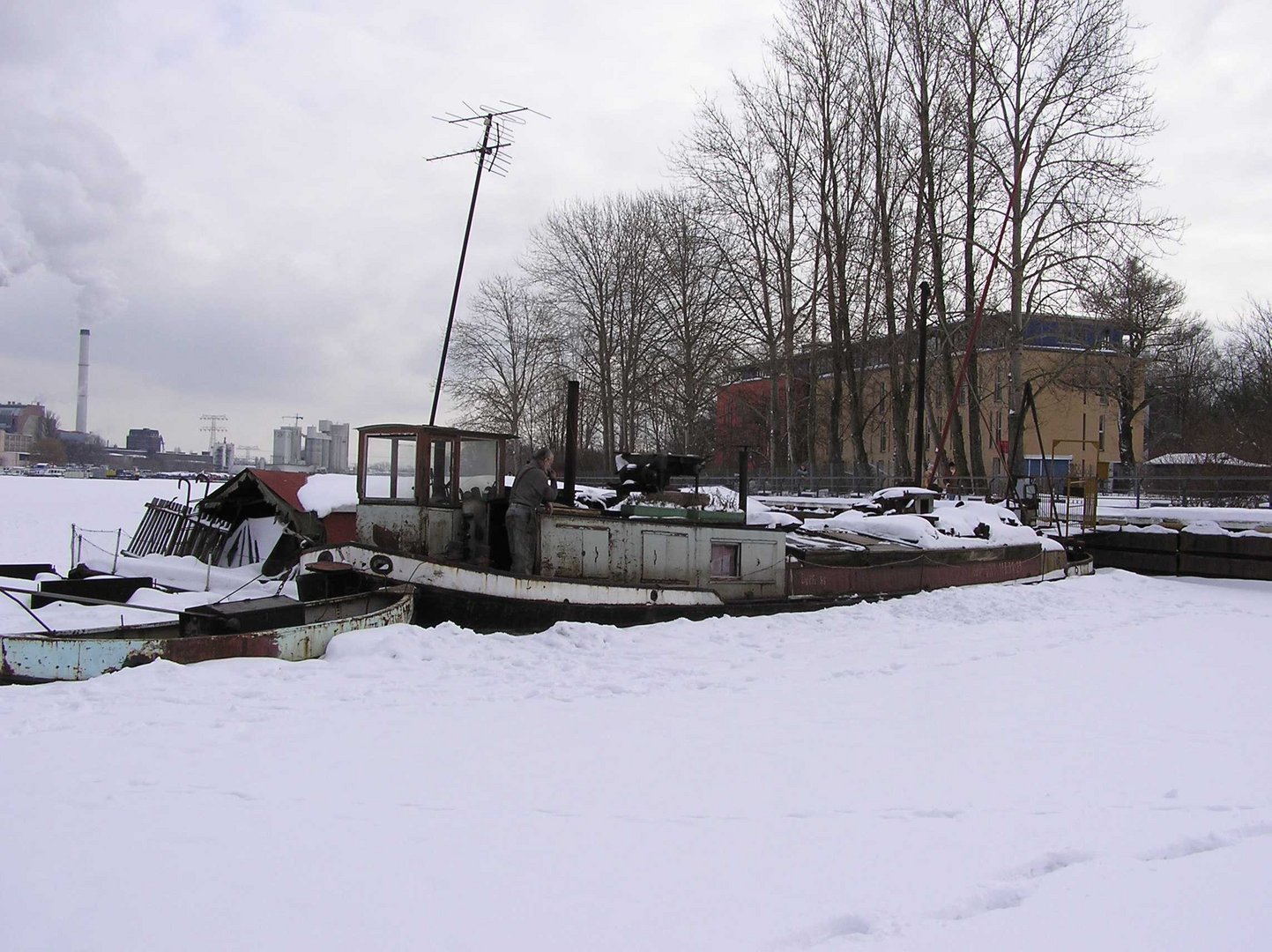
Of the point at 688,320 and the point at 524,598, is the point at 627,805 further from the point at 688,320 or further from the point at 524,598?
the point at 688,320

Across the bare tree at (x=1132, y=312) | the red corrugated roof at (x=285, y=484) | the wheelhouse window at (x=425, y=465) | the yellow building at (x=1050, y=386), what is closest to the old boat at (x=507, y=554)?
the wheelhouse window at (x=425, y=465)

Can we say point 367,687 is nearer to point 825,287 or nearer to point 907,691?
point 907,691

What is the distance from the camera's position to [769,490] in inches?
1403

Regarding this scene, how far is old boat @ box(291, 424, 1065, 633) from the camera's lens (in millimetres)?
10648

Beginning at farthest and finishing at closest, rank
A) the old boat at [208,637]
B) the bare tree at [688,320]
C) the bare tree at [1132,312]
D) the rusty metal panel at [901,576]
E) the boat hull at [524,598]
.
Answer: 1. the bare tree at [688,320]
2. the bare tree at [1132,312]
3. the rusty metal panel at [901,576]
4. the boat hull at [524,598]
5. the old boat at [208,637]

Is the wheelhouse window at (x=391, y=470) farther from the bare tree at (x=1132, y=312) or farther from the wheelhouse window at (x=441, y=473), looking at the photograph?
the bare tree at (x=1132, y=312)

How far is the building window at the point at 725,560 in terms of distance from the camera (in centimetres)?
1284

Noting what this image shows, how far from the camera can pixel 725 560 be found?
1297 centimetres

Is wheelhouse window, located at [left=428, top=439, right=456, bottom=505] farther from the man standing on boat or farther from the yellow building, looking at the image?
the yellow building

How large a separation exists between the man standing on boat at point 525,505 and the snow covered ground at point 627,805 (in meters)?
1.96

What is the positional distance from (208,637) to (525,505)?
4.11 m

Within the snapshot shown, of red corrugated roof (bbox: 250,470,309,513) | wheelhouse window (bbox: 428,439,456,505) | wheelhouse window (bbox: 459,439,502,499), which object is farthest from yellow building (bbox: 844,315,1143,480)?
red corrugated roof (bbox: 250,470,309,513)

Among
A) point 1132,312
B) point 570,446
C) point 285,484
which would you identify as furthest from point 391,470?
point 1132,312

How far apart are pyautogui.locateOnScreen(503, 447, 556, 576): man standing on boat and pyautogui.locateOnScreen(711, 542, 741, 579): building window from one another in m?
2.86
